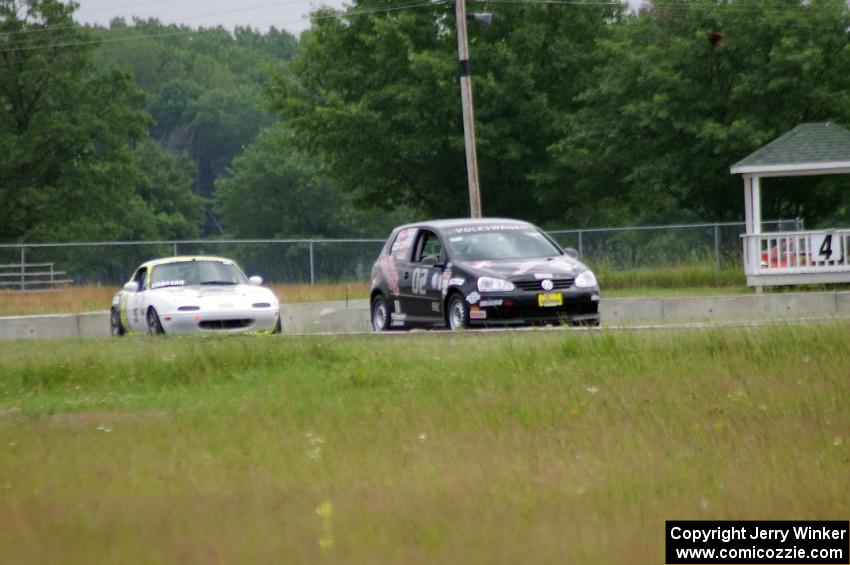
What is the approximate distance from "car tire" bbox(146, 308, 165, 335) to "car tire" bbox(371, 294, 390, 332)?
318 centimetres

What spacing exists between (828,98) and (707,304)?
730 inches

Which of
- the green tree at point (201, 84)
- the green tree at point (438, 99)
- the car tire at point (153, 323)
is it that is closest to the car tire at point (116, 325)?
the car tire at point (153, 323)

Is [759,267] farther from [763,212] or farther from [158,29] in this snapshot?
[158,29]

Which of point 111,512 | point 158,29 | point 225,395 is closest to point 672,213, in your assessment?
point 225,395

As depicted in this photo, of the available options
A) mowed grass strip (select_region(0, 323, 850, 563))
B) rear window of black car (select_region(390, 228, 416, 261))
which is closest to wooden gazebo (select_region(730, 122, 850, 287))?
rear window of black car (select_region(390, 228, 416, 261))

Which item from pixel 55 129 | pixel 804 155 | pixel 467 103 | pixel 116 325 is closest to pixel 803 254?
pixel 804 155

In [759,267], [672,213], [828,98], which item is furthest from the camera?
[672,213]

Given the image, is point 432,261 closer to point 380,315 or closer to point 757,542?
point 380,315

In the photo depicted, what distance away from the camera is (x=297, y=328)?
29.4 metres

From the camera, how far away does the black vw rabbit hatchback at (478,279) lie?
17.9 metres

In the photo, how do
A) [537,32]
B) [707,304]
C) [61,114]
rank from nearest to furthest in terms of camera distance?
1. [707,304]
2. [537,32]
3. [61,114]

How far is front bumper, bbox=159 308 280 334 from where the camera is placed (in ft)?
68.0

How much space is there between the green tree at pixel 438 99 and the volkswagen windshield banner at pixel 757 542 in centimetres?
4029

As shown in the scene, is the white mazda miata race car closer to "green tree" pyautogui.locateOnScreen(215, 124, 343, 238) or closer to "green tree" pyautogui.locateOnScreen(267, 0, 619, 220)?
"green tree" pyautogui.locateOnScreen(267, 0, 619, 220)
